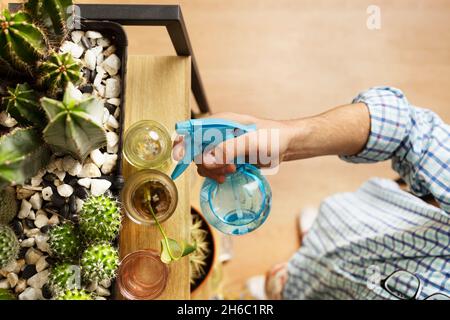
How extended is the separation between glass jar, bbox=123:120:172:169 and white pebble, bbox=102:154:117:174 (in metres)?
0.06

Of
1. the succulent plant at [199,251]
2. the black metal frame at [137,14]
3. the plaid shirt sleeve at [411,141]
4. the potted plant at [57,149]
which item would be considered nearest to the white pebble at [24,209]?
the potted plant at [57,149]

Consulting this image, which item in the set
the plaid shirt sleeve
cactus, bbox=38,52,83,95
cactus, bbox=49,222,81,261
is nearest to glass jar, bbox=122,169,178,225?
cactus, bbox=49,222,81,261

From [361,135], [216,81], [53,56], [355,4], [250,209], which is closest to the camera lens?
[53,56]

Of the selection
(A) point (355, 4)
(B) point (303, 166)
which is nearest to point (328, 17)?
(A) point (355, 4)

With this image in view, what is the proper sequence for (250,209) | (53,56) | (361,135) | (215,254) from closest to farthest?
(53,56)
(250,209)
(361,135)
(215,254)

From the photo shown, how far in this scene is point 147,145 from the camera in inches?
31.7

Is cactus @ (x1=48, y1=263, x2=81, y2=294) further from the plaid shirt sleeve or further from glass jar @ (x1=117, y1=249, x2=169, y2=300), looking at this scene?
the plaid shirt sleeve

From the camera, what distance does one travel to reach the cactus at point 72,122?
54 cm

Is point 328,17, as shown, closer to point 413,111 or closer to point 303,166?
point 303,166

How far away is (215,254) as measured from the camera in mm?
1085

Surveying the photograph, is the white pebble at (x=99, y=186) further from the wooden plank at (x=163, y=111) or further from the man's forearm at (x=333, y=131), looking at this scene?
the man's forearm at (x=333, y=131)

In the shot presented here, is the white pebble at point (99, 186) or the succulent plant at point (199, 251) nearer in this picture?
the white pebble at point (99, 186)

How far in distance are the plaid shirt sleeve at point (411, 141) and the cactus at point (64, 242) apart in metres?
0.58

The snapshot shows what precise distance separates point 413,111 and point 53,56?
69 cm
